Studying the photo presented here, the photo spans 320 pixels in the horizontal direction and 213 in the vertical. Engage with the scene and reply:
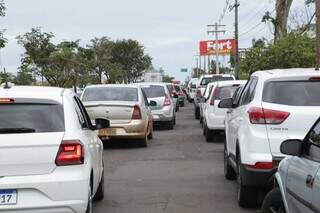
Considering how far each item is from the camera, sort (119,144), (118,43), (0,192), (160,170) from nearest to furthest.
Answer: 1. (0,192)
2. (160,170)
3. (119,144)
4. (118,43)

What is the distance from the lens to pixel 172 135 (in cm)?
2053

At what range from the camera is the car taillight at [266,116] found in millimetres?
7840

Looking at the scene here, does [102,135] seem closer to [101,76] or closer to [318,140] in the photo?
[318,140]

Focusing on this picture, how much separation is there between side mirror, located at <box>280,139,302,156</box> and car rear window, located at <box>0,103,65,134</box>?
2273 millimetres

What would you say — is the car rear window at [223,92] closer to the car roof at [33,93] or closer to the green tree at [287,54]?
the green tree at [287,54]

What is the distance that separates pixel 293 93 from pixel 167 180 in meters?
3.71

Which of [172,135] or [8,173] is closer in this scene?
[8,173]

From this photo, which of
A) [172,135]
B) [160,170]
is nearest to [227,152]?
[160,170]

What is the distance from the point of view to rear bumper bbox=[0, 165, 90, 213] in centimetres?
633

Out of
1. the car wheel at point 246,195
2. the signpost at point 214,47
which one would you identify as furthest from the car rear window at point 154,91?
the signpost at point 214,47

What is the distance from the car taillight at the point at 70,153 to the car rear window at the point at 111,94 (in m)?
9.52

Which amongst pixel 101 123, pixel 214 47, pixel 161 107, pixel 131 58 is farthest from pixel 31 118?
pixel 214 47

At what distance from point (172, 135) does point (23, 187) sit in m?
14.3

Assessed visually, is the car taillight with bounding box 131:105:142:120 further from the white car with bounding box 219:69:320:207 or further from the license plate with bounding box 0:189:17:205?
the license plate with bounding box 0:189:17:205
